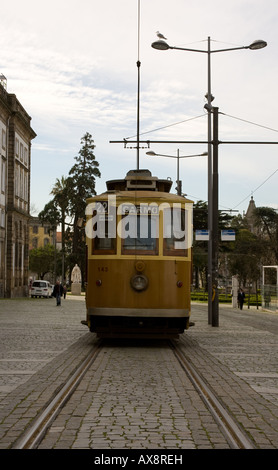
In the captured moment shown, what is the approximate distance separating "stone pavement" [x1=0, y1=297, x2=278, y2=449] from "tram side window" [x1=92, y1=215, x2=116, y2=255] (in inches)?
80.5

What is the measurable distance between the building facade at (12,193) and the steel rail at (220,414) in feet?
145

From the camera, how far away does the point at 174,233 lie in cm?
1427

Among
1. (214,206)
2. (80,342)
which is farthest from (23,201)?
(80,342)

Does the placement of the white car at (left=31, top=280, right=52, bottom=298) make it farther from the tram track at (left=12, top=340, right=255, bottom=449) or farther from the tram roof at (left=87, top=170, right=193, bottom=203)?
the tram track at (left=12, top=340, right=255, bottom=449)

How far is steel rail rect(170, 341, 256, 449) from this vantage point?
233 inches

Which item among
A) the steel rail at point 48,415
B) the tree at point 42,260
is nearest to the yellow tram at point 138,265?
the steel rail at point 48,415

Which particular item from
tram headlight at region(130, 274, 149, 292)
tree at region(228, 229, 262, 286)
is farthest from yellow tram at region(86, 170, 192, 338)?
tree at region(228, 229, 262, 286)

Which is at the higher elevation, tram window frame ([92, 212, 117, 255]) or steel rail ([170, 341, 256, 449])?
tram window frame ([92, 212, 117, 255])

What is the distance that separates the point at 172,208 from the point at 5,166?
42.6m

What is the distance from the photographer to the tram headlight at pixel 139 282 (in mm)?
13852

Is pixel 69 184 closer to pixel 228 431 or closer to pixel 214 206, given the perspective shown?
pixel 214 206

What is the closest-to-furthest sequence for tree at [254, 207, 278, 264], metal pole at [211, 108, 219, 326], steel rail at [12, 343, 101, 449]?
1. steel rail at [12, 343, 101, 449]
2. metal pole at [211, 108, 219, 326]
3. tree at [254, 207, 278, 264]

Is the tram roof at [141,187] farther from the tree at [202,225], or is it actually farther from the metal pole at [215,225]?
the tree at [202,225]

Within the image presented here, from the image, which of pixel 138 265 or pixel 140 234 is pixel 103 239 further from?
pixel 138 265
